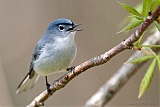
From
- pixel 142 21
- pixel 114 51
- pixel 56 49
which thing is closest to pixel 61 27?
pixel 56 49

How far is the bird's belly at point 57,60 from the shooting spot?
2.59m

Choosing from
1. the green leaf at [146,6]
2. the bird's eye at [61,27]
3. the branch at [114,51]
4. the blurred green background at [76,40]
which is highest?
the green leaf at [146,6]

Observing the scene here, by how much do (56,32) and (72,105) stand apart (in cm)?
153

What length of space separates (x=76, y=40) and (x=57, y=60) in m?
1.97

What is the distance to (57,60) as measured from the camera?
260 centimetres

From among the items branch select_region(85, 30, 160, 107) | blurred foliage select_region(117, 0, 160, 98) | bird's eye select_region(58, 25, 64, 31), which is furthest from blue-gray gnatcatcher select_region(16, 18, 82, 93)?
blurred foliage select_region(117, 0, 160, 98)

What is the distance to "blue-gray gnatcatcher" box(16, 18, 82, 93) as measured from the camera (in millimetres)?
2600

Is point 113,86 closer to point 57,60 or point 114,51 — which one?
point 57,60

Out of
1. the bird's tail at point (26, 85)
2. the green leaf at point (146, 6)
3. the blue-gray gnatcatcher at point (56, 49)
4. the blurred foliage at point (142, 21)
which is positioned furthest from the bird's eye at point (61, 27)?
the green leaf at point (146, 6)

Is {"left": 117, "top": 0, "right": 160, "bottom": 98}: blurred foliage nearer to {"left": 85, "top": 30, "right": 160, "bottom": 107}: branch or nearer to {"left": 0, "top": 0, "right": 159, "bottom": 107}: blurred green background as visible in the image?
{"left": 85, "top": 30, "right": 160, "bottom": 107}: branch

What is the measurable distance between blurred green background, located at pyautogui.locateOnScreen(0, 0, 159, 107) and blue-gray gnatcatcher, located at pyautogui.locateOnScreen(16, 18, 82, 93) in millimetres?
1448

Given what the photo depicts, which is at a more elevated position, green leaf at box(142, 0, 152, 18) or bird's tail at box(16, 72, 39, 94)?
green leaf at box(142, 0, 152, 18)

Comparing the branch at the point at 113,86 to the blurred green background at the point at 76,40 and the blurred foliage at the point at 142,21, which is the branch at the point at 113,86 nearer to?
the blurred foliage at the point at 142,21

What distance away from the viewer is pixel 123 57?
434cm
